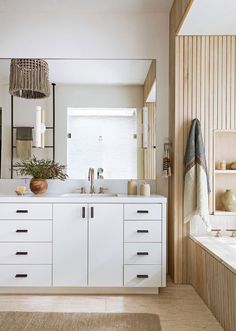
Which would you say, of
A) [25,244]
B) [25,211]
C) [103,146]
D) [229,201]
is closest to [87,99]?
[103,146]

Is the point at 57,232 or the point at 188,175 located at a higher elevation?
the point at 188,175

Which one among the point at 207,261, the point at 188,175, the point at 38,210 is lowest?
the point at 207,261

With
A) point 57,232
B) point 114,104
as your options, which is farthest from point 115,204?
point 114,104

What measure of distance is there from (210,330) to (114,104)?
2209mm

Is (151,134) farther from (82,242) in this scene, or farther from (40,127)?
(82,242)

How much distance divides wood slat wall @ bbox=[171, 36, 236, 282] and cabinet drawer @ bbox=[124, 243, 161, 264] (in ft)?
1.36

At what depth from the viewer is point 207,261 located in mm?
2604

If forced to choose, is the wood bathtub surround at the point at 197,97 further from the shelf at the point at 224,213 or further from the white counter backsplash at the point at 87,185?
the white counter backsplash at the point at 87,185

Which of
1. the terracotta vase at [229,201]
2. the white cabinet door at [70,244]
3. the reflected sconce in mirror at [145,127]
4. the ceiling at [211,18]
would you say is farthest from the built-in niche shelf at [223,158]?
the white cabinet door at [70,244]

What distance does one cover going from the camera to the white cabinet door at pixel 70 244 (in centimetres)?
284

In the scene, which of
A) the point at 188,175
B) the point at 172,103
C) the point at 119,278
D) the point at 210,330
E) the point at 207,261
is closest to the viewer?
the point at 210,330

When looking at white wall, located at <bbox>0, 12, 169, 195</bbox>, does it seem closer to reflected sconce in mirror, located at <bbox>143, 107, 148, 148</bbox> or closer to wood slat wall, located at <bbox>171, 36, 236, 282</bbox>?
reflected sconce in mirror, located at <bbox>143, 107, 148, 148</bbox>

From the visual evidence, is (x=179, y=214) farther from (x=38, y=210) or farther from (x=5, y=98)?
(x=5, y=98)

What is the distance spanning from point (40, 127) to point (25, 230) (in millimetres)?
1093
